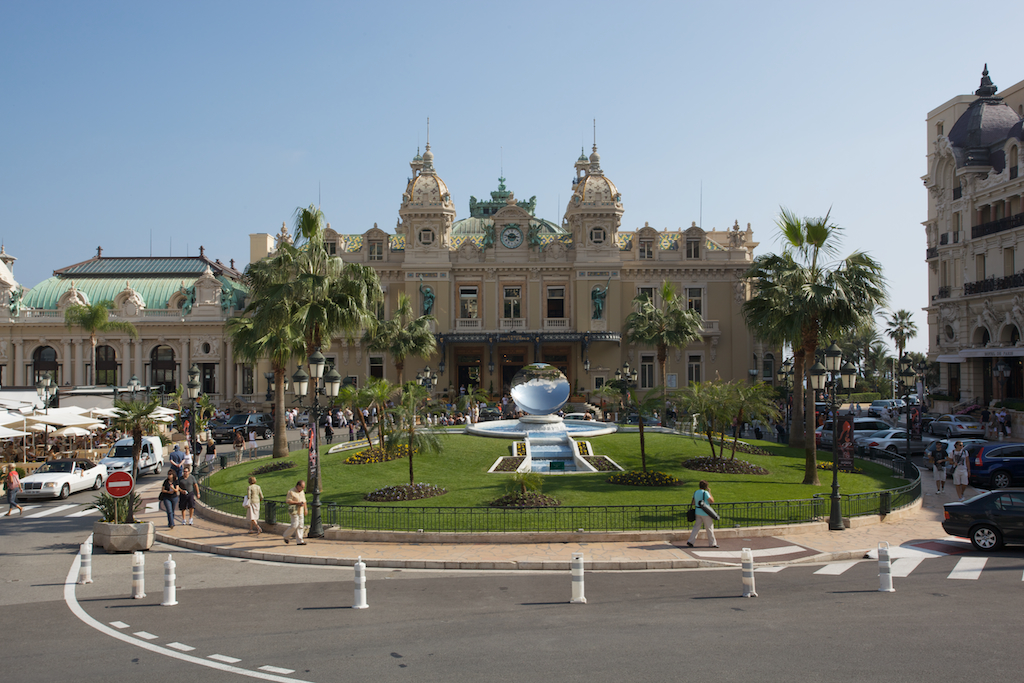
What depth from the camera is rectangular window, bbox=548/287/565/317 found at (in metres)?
58.4

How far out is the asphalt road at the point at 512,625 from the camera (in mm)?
9680

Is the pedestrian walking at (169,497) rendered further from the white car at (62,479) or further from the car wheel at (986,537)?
the car wheel at (986,537)

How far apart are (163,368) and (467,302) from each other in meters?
26.2

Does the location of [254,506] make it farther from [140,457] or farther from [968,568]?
[968,568]

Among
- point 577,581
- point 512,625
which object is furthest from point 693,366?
point 512,625

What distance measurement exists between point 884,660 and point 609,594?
192 inches

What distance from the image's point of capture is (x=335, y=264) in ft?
96.0

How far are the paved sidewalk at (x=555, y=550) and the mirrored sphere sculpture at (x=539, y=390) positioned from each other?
15.5 meters

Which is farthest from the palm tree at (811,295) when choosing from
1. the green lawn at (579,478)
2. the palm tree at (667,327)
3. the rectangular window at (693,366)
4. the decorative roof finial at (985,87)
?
the decorative roof finial at (985,87)

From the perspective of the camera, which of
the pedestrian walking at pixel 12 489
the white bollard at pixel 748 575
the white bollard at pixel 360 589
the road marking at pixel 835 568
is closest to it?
the white bollard at pixel 360 589

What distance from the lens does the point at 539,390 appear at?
3338cm

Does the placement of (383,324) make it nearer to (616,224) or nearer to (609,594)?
(616,224)

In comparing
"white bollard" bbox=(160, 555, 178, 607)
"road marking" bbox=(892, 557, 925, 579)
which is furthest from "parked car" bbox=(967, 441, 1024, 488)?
"white bollard" bbox=(160, 555, 178, 607)

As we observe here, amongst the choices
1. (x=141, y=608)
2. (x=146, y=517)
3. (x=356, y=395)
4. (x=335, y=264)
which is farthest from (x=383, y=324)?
(x=141, y=608)
